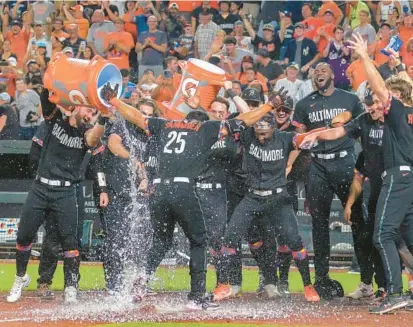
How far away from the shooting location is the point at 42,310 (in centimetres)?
972

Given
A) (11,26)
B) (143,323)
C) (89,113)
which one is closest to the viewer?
(143,323)

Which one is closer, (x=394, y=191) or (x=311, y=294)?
(x=394, y=191)

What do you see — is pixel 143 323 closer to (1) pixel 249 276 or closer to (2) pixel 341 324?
(2) pixel 341 324

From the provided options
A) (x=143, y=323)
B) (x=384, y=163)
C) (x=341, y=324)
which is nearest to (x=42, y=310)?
(x=143, y=323)

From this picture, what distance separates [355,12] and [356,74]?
2.81 metres

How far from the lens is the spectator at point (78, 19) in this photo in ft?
67.6

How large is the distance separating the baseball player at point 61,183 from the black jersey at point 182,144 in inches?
36.2

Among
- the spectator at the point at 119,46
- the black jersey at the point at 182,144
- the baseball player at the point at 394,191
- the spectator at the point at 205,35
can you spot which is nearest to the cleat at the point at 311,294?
the baseball player at the point at 394,191

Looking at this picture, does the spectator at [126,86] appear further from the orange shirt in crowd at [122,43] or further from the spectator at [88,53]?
the orange shirt in crowd at [122,43]

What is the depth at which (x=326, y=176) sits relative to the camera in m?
10.8

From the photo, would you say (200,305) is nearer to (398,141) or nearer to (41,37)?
(398,141)

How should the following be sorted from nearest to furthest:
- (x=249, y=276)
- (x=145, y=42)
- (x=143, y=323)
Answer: (x=143, y=323) → (x=249, y=276) → (x=145, y=42)

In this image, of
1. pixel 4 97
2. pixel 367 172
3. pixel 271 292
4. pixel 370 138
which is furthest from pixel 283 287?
pixel 4 97

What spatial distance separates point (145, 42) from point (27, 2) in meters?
4.00
